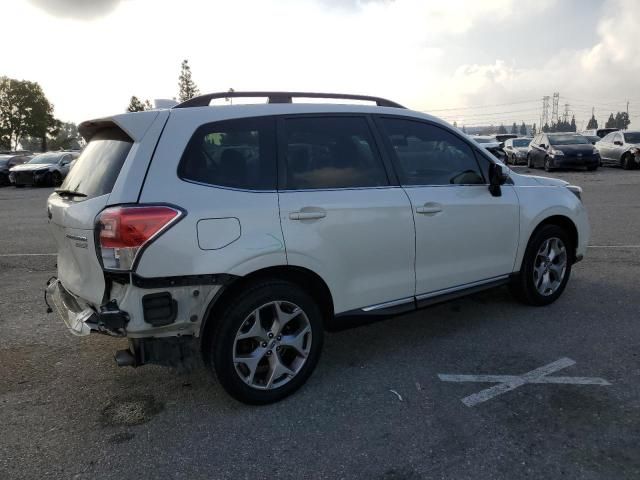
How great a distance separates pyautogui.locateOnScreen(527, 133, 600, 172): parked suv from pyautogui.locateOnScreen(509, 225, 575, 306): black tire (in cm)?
1789

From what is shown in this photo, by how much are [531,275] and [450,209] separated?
1358 millimetres

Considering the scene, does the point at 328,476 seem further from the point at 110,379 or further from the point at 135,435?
the point at 110,379

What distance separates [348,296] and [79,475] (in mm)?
1837

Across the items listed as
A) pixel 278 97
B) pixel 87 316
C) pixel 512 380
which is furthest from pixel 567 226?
pixel 87 316

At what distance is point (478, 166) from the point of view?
4223 millimetres

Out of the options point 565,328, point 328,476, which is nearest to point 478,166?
point 565,328

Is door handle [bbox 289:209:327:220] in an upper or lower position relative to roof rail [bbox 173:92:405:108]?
lower

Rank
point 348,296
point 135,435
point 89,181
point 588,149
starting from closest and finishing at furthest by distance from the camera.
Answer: point 135,435, point 89,181, point 348,296, point 588,149

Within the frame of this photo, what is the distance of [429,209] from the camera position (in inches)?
146

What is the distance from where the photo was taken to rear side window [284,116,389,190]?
327cm

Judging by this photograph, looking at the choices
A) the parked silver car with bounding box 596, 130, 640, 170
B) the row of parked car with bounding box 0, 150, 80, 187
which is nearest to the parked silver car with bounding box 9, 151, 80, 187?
the row of parked car with bounding box 0, 150, 80, 187

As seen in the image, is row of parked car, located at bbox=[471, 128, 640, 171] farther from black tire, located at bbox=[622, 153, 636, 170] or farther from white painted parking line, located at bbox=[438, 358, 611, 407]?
white painted parking line, located at bbox=[438, 358, 611, 407]

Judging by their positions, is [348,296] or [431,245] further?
[431,245]

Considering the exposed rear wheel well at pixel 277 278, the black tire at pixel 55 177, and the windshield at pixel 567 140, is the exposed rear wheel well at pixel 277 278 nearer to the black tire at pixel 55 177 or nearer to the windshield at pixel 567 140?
the windshield at pixel 567 140
